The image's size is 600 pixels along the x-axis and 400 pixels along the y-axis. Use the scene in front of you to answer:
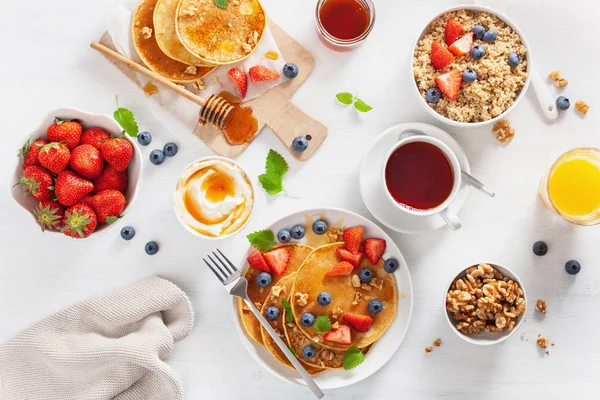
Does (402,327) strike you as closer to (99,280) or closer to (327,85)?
(327,85)

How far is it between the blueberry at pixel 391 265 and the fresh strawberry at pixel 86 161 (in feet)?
3.52

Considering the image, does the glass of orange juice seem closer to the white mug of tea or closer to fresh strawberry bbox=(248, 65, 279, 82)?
the white mug of tea

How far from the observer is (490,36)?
1.95 metres

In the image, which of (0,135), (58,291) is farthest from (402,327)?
(0,135)

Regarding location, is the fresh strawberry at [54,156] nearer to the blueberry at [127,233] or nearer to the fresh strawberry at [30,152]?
the fresh strawberry at [30,152]

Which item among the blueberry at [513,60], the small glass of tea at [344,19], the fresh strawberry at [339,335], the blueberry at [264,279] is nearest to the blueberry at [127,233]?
the blueberry at [264,279]

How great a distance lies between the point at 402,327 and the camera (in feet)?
6.79

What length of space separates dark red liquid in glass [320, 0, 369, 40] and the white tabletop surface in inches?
2.7

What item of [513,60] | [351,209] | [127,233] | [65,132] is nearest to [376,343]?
[351,209]

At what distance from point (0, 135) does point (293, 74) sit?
1.17 metres

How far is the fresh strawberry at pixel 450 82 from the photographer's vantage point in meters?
1.94

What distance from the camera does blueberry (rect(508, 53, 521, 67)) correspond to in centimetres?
194

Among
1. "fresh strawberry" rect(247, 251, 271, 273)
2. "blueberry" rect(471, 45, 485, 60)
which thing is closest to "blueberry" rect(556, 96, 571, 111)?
"blueberry" rect(471, 45, 485, 60)

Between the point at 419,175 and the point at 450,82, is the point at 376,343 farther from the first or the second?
the point at 450,82
